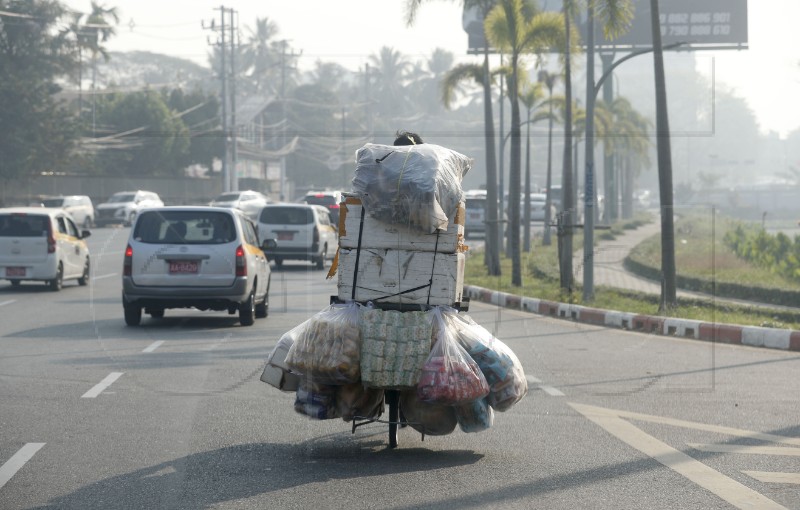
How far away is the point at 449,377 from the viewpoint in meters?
7.74

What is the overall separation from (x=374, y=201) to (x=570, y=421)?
273 cm

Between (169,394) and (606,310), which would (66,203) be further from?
(169,394)

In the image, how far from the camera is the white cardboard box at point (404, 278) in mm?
8273

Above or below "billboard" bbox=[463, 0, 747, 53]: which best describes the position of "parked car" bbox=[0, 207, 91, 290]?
below

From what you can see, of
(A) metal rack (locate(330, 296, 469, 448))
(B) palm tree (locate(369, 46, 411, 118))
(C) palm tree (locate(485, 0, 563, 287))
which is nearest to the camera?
(A) metal rack (locate(330, 296, 469, 448))

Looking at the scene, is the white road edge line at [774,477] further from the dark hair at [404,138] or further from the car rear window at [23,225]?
the car rear window at [23,225]

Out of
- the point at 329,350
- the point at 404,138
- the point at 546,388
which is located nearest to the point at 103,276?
the point at 546,388

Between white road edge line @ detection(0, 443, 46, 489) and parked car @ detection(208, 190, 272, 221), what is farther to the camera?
parked car @ detection(208, 190, 272, 221)

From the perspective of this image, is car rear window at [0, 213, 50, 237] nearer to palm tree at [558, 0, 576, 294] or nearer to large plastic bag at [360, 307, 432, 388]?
palm tree at [558, 0, 576, 294]

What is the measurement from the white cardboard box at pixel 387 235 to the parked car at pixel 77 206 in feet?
149

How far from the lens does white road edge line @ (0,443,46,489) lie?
7425mm

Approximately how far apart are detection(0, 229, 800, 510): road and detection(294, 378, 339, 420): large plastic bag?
0.29m

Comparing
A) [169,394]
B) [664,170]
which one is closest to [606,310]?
[664,170]

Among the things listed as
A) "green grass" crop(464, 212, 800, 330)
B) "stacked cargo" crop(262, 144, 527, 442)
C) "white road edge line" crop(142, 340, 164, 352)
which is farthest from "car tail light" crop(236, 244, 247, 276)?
"stacked cargo" crop(262, 144, 527, 442)
